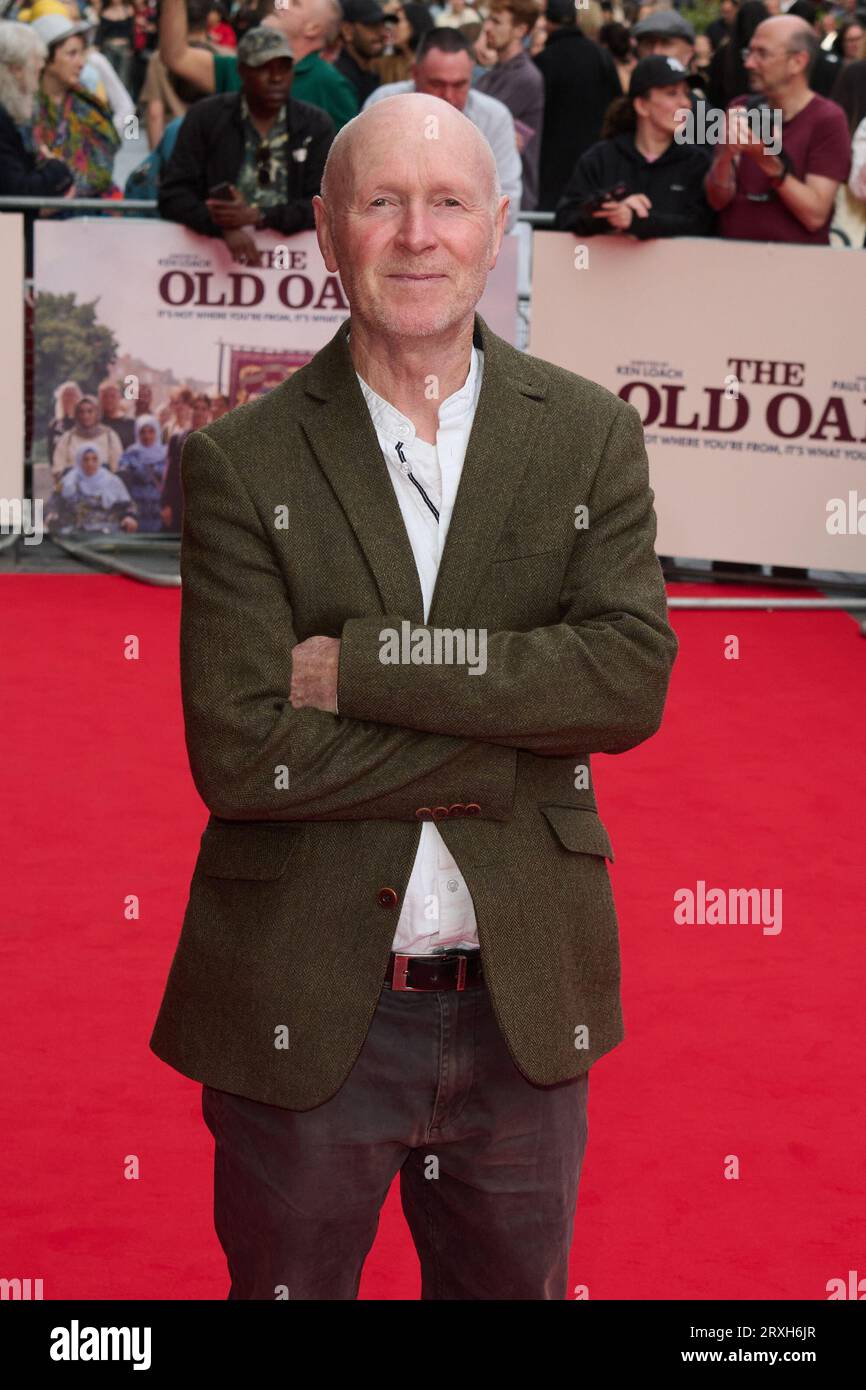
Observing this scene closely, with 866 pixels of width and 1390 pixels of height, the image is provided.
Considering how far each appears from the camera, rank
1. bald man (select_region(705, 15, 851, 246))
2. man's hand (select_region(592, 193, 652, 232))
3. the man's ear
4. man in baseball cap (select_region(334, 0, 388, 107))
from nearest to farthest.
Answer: the man's ear
man's hand (select_region(592, 193, 652, 232))
bald man (select_region(705, 15, 851, 246))
man in baseball cap (select_region(334, 0, 388, 107))

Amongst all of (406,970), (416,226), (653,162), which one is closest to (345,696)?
(406,970)

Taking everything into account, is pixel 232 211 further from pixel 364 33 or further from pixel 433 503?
pixel 433 503

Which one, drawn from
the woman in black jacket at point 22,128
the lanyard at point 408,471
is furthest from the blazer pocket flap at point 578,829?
the woman in black jacket at point 22,128

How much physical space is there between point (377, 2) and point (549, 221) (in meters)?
3.64

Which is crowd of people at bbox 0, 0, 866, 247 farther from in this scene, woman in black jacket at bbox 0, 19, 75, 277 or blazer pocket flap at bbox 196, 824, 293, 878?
blazer pocket flap at bbox 196, 824, 293, 878

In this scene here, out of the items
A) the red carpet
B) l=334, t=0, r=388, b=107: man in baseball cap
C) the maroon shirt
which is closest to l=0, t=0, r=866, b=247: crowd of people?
the maroon shirt

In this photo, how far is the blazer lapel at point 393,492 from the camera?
227 cm

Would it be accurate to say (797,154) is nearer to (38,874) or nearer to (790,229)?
(790,229)

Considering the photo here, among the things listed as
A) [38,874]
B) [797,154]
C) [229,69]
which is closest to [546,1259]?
[38,874]

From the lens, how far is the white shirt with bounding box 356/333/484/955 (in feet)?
7.47

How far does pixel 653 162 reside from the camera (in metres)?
8.75

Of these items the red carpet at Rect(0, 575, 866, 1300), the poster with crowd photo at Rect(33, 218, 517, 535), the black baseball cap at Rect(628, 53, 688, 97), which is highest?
the black baseball cap at Rect(628, 53, 688, 97)

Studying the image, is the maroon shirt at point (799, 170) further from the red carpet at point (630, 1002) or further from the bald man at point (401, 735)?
the bald man at point (401, 735)

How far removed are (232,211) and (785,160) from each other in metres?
2.46
